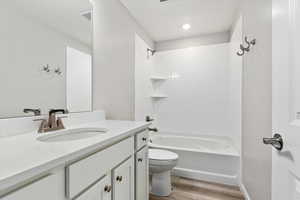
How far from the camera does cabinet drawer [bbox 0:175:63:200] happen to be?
1.39 feet

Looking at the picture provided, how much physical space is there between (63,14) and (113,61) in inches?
26.7

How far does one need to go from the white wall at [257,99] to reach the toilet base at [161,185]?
857 mm

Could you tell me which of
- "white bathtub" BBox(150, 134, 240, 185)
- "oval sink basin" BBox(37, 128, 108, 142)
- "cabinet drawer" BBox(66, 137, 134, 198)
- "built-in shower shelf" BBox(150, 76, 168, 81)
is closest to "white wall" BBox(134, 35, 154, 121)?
"built-in shower shelf" BBox(150, 76, 168, 81)

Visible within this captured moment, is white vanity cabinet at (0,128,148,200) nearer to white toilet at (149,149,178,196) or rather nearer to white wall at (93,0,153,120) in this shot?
white toilet at (149,149,178,196)

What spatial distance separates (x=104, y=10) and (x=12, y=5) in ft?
3.29

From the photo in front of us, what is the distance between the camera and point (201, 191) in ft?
5.93

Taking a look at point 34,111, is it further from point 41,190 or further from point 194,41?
point 194,41

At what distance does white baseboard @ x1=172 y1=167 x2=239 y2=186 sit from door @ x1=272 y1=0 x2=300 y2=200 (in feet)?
4.77

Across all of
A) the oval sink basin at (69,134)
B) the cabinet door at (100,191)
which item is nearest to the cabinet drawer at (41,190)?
the cabinet door at (100,191)

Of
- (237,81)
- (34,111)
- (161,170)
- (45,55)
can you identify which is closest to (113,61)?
(45,55)

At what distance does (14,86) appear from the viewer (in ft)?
3.14

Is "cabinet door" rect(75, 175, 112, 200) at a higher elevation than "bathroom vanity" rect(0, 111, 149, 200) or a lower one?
lower

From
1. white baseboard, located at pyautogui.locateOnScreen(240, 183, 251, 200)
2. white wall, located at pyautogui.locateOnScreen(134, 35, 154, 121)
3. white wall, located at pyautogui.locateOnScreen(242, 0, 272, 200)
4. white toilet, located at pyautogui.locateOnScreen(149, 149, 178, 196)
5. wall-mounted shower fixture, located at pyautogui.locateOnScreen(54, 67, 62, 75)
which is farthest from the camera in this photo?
white wall, located at pyautogui.locateOnScreen(134, 35, 154, 121)

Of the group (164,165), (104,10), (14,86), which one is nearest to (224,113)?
(164,165)
